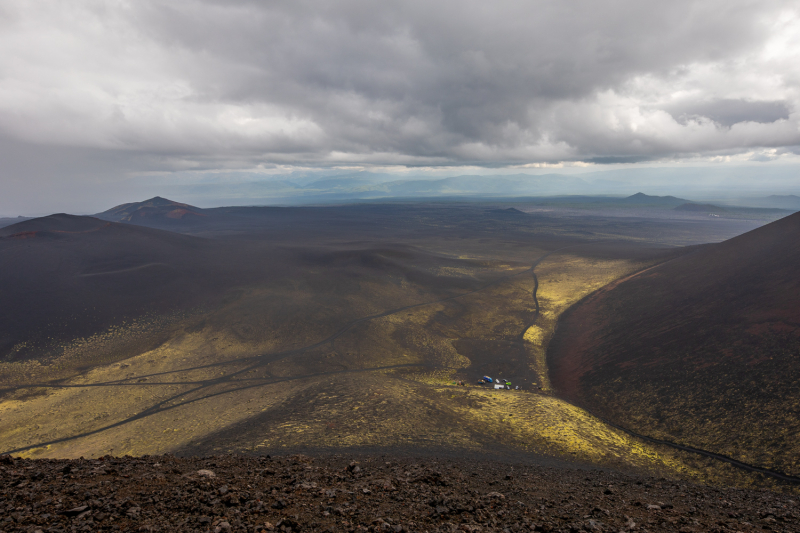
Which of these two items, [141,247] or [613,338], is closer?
[613,338]

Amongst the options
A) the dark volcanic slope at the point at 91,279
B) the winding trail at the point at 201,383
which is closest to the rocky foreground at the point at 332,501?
the winding trail at the point at 201,383

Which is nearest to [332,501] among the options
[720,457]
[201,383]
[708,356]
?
[720,457]

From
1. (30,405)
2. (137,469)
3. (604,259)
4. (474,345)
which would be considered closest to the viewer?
(137,469)

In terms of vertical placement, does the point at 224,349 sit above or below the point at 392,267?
below

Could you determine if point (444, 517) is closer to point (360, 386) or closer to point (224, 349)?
point (360, 386)

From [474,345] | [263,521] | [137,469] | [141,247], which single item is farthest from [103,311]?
[263,521]

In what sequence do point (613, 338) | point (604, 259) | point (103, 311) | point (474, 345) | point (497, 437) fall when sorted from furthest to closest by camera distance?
1. point (604, 259)
2. point (103, 311)
3. point (474, 345)
4. point (613, 338)
5. point (497, 437)
